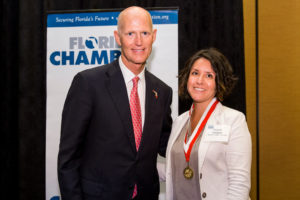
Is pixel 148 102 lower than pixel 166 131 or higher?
higher

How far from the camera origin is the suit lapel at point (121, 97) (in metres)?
1.75

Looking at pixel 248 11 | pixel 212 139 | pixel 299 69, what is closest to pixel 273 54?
pixel 299 69

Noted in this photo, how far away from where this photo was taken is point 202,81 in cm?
188

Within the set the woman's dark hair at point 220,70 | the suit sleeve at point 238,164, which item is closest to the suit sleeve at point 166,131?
the woman's dark hair at point 220,70

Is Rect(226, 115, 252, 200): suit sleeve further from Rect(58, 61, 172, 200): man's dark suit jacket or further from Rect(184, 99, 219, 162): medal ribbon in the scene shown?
Rect(58, 61, 172, 200): man's dark suit jacket

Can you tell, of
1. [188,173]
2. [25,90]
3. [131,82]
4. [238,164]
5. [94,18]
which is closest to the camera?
[238,164]

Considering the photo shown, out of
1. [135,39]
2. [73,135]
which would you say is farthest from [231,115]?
[73,135]

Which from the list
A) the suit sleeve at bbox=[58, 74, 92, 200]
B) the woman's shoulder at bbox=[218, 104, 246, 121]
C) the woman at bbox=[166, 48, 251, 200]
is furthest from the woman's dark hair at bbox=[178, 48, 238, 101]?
the suit sleeve at bbox=[58, 74, 92, 200]

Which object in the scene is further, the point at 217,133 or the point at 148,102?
the point at 148,102

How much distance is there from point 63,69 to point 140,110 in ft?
5.64

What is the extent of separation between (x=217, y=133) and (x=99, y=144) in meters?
0.79

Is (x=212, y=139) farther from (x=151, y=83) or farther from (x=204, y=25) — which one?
(x=204, y=25)

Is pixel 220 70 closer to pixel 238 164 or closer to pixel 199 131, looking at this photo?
pixel 199 131

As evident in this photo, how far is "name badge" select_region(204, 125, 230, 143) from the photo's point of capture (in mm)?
1717
